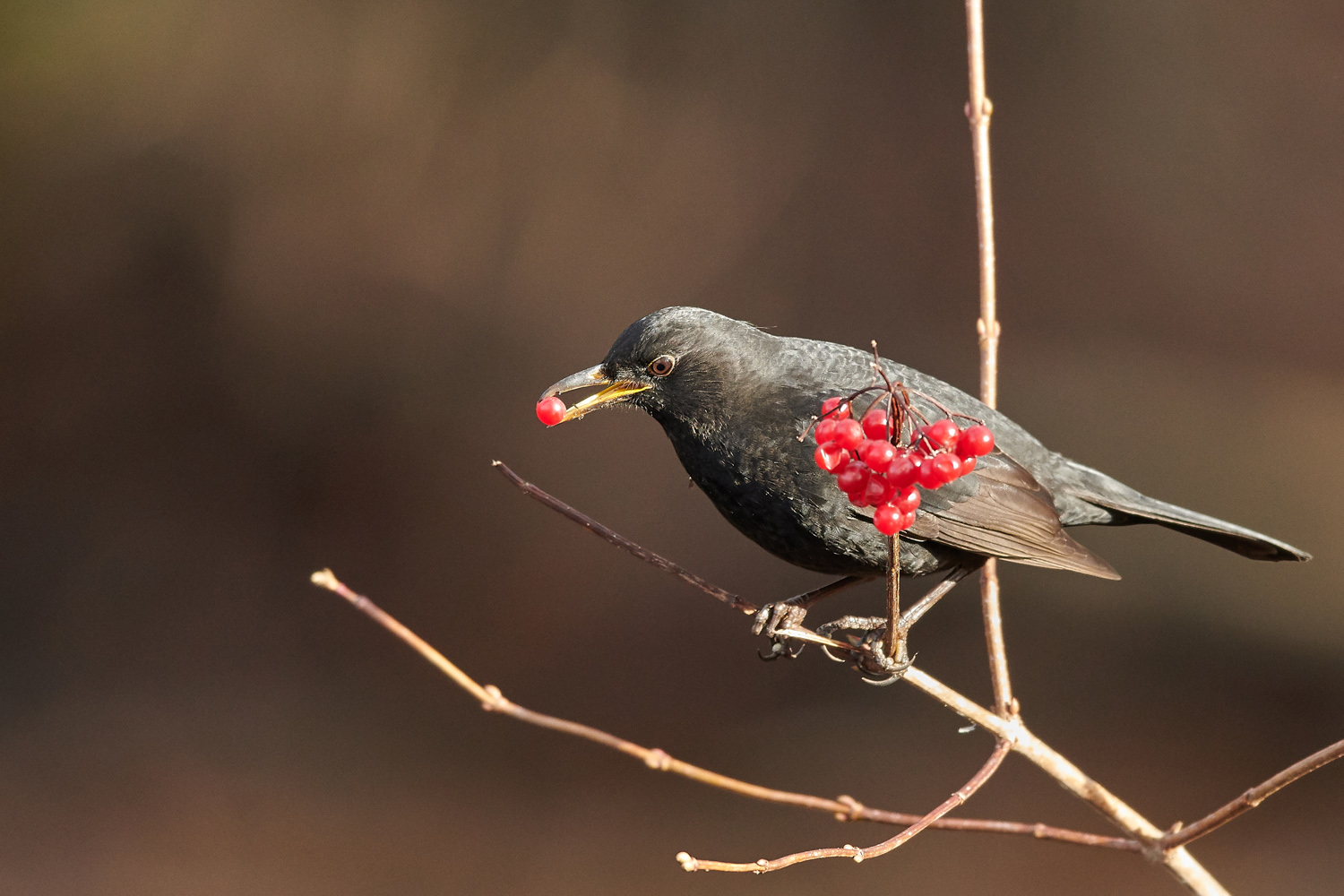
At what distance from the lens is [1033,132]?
20.3 ft

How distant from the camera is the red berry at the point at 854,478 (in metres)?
1.61

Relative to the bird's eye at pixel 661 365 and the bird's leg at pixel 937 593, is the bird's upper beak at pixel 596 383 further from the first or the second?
the bird's leg at pixel 937 593

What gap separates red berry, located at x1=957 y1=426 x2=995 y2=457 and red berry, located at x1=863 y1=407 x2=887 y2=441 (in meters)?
0.14

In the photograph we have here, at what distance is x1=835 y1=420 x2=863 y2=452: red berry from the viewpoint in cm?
161

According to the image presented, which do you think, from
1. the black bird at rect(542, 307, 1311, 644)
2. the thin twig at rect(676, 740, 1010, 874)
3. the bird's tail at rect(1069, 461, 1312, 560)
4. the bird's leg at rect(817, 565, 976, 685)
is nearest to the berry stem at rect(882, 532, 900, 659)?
the thin twig at rect(676, 740, 1010, 874)

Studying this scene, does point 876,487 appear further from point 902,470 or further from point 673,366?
point 673,366

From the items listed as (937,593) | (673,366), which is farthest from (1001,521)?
(673,366)

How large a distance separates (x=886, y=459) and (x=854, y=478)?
7 cm

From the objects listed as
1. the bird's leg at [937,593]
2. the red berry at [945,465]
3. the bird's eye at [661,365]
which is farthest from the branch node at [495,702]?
the bird's leg at [937,593]

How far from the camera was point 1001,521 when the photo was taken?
117 inches

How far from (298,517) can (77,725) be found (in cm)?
186

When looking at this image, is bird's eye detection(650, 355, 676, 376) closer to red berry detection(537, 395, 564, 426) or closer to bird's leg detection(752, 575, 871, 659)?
red berry detection(537, 395, 564, 426)

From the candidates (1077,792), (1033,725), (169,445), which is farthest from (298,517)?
(1077,792)

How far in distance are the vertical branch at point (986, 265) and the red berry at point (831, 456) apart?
81cm
